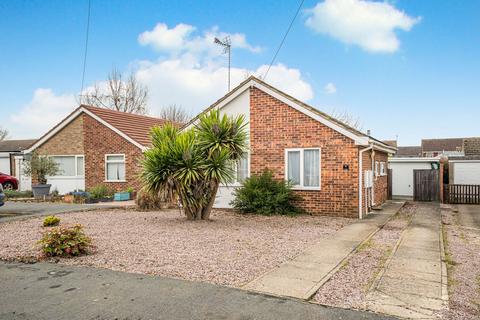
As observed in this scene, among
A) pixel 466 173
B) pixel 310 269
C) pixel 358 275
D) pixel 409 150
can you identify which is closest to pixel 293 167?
pixel 310 269

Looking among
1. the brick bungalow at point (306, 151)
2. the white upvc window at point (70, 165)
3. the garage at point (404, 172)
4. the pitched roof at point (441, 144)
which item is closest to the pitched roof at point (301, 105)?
the brick bungalow at point (306, 151)

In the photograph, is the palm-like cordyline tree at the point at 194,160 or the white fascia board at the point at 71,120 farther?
the white fascia board at the point at 71,120

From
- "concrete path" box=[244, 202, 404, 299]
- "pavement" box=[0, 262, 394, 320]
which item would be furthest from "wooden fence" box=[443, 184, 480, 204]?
"pavement" box=[0, 262, 394, 320]

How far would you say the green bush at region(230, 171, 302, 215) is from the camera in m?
13.1

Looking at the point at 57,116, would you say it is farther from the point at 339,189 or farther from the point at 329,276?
the point at 329,276

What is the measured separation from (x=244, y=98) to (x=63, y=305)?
10.8 metres

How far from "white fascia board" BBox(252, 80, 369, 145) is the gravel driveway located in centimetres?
259

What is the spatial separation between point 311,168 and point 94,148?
12034mm

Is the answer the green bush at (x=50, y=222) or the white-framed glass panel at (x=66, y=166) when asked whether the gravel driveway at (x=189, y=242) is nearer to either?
the green bush at (x=50, y=222)

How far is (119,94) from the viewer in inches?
1460

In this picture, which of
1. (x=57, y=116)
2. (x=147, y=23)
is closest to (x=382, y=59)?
(x=147, y=23)

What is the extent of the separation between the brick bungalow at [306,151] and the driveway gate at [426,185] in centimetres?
710

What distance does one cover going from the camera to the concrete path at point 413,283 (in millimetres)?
4615

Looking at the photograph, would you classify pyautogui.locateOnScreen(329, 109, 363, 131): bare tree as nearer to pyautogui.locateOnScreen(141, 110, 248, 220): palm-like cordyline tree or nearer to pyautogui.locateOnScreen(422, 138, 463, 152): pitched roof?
pyautogui.locateOnScreen(422, 138, 463, 152): pitched roof
